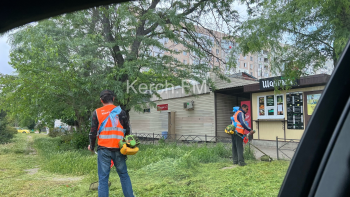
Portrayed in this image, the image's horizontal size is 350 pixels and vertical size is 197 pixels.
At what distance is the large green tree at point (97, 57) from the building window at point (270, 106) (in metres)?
4.77

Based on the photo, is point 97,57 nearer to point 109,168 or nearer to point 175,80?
point 175,80

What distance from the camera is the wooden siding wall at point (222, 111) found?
17812 millimetres

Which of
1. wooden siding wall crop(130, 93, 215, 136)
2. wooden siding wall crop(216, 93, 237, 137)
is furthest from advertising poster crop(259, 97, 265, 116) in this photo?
wooden siding wall crop(216, 93, 237, 137)

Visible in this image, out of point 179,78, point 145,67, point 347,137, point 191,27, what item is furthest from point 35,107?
point 347,137

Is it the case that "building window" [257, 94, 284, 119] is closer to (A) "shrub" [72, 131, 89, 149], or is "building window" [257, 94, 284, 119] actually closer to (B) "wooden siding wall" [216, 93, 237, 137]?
(B) "wooden siding wall" [216, 93, 237, 137]

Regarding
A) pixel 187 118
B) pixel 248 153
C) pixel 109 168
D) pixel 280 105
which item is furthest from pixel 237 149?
pixel 187 118

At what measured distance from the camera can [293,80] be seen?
724 centimetres

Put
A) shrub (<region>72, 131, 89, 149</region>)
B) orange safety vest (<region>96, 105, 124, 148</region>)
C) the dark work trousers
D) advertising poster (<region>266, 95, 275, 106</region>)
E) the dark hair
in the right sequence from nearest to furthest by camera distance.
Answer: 1. orange safety vest (<region>96, 105, 124, 148</region>)
2. the dark hair
3. the dark work trousers
4. shrub (<region>72, 131, 89, 149</region>)
5. advertising poster (<region>266, 95, 275, 106</region>)

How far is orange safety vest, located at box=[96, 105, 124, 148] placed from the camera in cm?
411

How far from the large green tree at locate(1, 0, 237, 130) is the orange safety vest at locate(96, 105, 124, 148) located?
545 cm

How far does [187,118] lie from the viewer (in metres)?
20.0

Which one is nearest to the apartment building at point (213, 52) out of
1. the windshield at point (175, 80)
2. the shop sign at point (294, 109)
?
the windshield at point (175, 80)

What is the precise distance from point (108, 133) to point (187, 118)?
16.1 metres

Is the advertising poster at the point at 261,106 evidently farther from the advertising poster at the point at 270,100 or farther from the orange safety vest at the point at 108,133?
the orange safety vest at the point at 108,133
